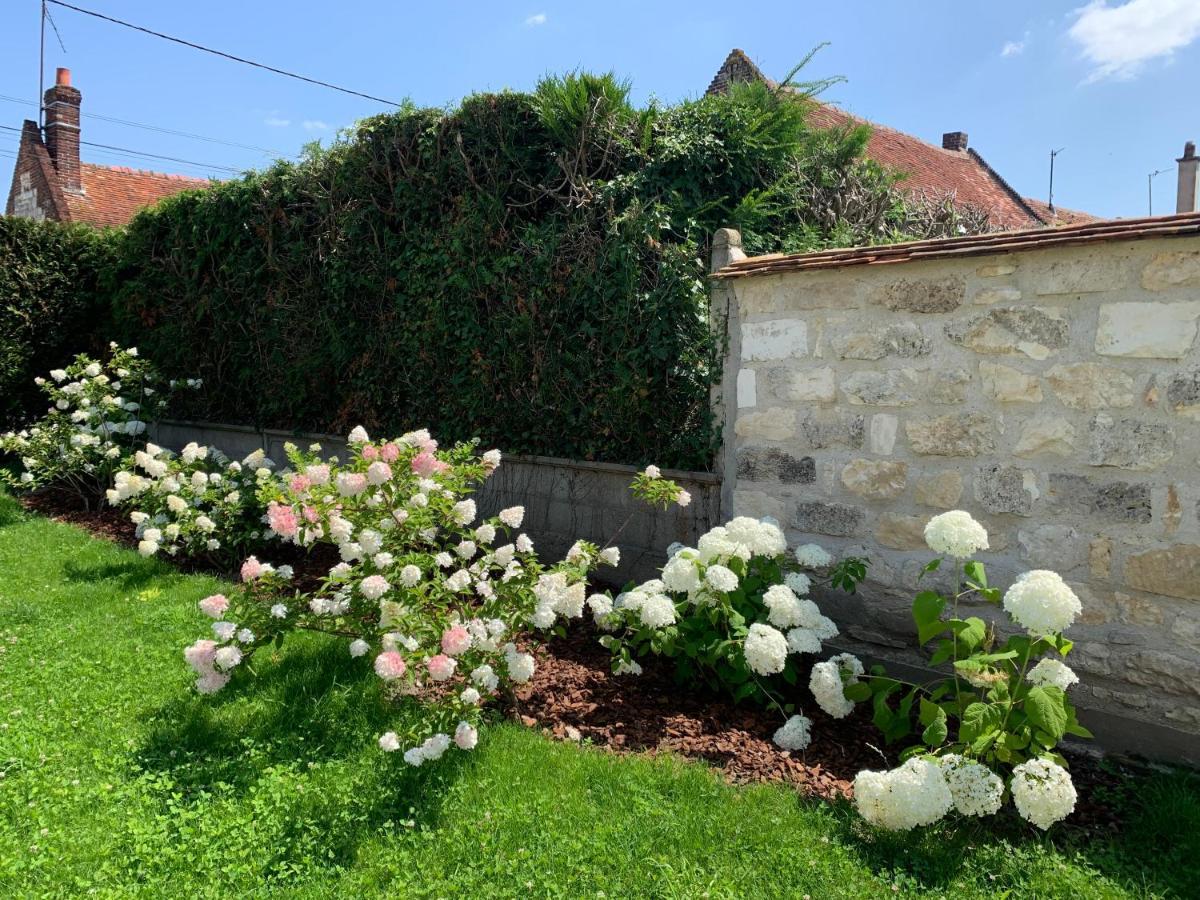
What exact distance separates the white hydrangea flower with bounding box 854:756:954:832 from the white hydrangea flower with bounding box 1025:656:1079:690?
514 mm

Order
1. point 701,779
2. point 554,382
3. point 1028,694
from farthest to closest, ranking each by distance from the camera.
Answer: point 554,382
point 701,779
point 1028,694

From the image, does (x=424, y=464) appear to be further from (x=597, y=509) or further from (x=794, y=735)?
(x=794, y=735)

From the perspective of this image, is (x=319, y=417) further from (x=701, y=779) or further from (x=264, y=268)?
(x=701, y=779)

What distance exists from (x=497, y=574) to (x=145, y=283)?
5968 millimetres

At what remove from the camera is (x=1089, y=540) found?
3.33 metres

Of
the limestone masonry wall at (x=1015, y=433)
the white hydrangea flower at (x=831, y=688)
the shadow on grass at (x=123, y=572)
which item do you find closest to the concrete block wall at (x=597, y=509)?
the limestone masonry wall at (x=1015, y=433)

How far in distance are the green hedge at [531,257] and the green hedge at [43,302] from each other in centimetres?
407

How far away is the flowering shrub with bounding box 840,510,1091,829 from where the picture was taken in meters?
2.61

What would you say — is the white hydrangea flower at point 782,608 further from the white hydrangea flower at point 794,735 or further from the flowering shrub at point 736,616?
the white hydrangea flower at point 794,735

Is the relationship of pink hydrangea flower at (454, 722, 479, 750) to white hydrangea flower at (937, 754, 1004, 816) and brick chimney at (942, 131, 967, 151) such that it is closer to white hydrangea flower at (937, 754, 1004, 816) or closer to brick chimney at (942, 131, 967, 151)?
white hydrangea flower at (937, 754, 1004, 816)

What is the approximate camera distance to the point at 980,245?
11.6ft

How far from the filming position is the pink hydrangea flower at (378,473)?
3570 mm

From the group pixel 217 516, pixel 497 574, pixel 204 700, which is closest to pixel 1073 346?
pixel 497 574

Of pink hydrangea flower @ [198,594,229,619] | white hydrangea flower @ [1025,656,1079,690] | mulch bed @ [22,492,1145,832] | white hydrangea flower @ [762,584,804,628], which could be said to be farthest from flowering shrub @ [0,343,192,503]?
white hydrangea flower @ [1025,656,1079,690]
